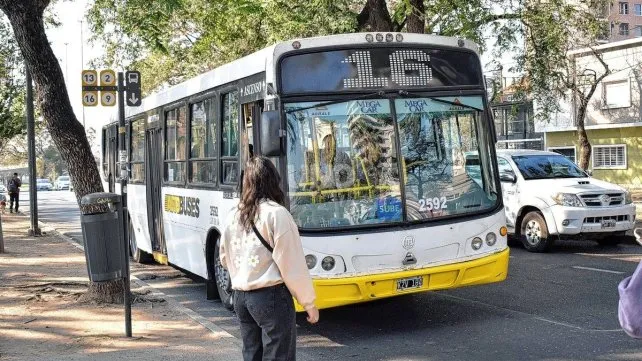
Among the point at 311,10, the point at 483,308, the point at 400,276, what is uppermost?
the point at 311,10

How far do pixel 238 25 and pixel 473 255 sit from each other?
46.8 ft

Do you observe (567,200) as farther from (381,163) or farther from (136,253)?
(136,253)

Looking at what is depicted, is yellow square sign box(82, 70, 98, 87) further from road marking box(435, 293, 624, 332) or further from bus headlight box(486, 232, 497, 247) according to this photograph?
bus headlight box(486, 232, 497, 247)

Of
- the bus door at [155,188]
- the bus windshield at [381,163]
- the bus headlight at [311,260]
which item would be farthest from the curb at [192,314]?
the bus windshield at [381,163]

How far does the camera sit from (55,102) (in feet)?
32.2

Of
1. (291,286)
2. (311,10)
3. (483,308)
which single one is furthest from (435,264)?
(311,10)

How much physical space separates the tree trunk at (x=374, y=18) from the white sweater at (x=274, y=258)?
557 inches

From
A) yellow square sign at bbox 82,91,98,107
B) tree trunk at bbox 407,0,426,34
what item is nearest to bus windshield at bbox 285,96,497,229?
yellow square sign at bbox 82,91,98,107

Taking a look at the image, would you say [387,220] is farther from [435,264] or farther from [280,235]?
[280,235]

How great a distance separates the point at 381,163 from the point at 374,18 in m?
11.1

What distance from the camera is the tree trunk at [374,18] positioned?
18.4 m

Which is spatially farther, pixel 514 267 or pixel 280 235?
pixel 514 267

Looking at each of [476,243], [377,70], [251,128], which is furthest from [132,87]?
[476,243]

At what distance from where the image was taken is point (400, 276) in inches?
304
